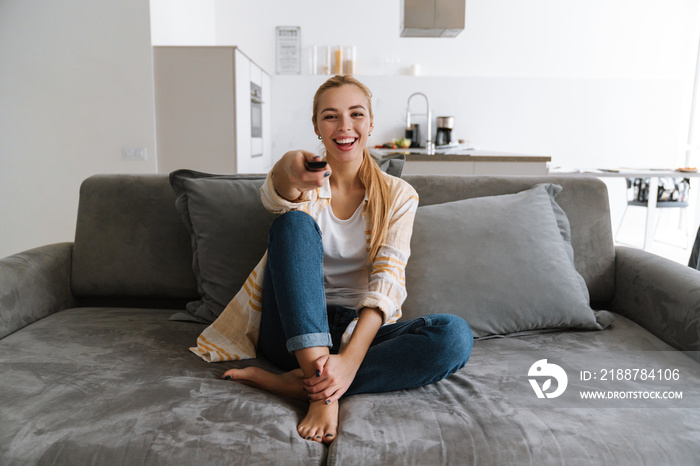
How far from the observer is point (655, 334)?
1.50m

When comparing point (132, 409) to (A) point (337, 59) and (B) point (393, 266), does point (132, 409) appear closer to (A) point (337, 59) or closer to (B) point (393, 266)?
(B) point (393, 266)

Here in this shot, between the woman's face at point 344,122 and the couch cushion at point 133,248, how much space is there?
2.07 ft

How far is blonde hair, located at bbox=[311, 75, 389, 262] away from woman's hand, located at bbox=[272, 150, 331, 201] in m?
0.22

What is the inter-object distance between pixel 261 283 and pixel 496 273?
2.10 ft

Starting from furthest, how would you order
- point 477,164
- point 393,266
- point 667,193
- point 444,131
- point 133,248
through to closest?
point 444,131, point 667,193, point 477,164, point 133,248, point 393,266

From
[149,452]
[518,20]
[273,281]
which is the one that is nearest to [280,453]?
[149,452]

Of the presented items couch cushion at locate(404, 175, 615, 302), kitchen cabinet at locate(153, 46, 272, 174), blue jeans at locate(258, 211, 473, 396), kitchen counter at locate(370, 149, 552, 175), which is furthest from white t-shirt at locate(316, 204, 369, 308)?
kitchen cabinet at locate(153, 46, 272, 174)

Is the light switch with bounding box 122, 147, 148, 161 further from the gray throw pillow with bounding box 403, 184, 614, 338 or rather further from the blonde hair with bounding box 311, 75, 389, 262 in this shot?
the gray throw pillow with bounding box 403, 184, 614, 338

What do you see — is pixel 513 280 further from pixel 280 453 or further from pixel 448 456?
pixel 280 453

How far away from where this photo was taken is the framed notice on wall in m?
6.03

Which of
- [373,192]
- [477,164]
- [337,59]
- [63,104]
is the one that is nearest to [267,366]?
[373,192]

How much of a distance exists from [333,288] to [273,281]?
24cm

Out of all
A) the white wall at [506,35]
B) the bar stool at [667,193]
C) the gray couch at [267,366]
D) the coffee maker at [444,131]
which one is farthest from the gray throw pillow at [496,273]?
the white wall at [506,35]

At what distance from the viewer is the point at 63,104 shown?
387 cm
